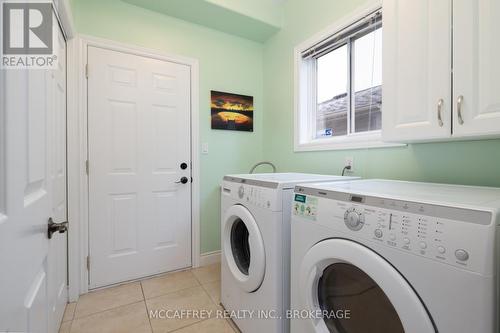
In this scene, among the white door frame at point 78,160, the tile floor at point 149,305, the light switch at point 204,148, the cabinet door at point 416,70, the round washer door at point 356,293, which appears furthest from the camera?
the light switch at point 204,148

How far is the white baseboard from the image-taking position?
7.86ft

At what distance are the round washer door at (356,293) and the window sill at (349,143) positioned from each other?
93 centimetres

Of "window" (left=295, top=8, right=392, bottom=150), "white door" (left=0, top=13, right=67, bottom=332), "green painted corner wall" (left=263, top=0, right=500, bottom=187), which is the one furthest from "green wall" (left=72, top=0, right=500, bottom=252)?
"white door" (left=0, top=13, right=67, bottom=332)

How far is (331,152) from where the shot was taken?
1898 mm

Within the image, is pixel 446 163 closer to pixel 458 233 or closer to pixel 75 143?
pixel 458 233

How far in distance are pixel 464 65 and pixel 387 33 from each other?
1.34 ft

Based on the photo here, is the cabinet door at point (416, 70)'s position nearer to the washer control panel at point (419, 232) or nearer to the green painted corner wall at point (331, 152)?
the green painted corner wall at point (331, 152)

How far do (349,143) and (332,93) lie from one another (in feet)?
1.92

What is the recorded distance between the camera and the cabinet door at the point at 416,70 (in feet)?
3.24

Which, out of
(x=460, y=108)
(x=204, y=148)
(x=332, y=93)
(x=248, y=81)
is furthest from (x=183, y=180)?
(x=460, y=108)

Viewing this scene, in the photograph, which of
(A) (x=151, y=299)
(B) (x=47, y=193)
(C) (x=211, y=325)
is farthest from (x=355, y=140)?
(A) (x=151, y=299)

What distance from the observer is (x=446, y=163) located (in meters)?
1.25

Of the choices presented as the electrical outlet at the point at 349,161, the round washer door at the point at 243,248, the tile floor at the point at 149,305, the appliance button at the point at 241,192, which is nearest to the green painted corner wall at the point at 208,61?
the tile floor at the point at 149,305

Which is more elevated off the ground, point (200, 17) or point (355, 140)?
point (200, 17)
